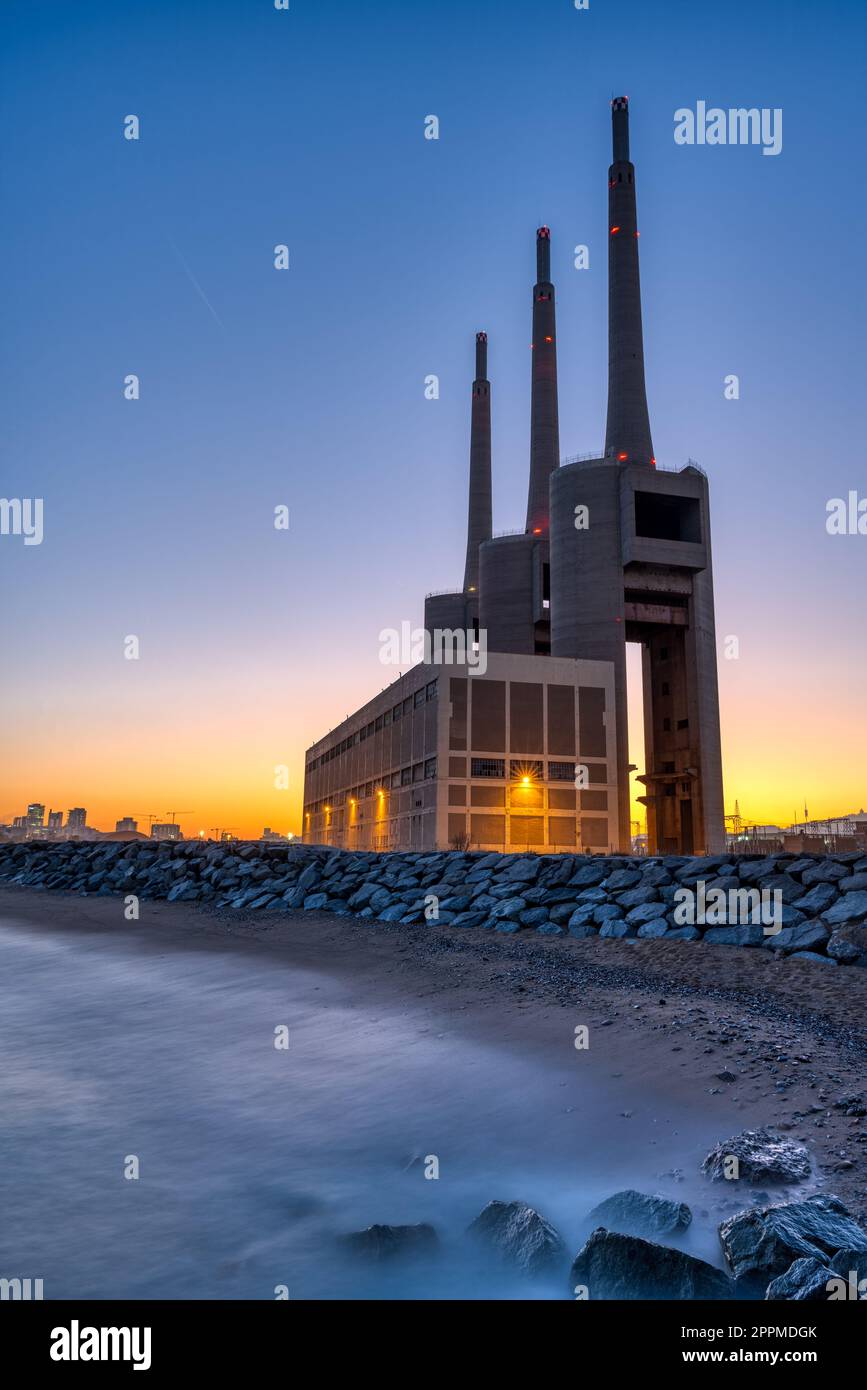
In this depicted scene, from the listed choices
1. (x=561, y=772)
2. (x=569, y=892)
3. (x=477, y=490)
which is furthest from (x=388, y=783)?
(x=569, y=892)

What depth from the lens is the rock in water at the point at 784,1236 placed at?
14.2ft

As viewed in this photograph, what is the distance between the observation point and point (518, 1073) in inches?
312

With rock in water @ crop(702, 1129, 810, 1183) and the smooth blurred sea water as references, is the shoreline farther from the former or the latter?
the smooth blurred sea water

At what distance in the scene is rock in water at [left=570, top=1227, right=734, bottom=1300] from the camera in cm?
420

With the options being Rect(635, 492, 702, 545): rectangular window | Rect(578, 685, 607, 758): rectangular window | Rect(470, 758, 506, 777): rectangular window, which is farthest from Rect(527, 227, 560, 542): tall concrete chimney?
Rect(470, 758, 506, 777): rectangular window

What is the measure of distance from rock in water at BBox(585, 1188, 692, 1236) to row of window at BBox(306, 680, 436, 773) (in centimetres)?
5805

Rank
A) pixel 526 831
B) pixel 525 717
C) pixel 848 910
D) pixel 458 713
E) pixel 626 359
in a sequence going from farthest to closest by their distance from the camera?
1. pixel 626 359
2. pixel 525 717
3. pixel 458 713
4. pixel 526 831
5. pixel 848 910

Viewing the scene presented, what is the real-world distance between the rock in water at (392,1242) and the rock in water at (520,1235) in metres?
0.28

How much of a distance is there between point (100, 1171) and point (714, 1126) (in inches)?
188

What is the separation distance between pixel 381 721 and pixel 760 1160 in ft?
249

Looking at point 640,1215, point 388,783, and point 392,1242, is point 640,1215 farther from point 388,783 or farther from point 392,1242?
point 388,783

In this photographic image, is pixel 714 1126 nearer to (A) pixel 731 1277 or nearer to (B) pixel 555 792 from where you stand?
(A) pixel 731 1277

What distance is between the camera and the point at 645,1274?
13.9ft
